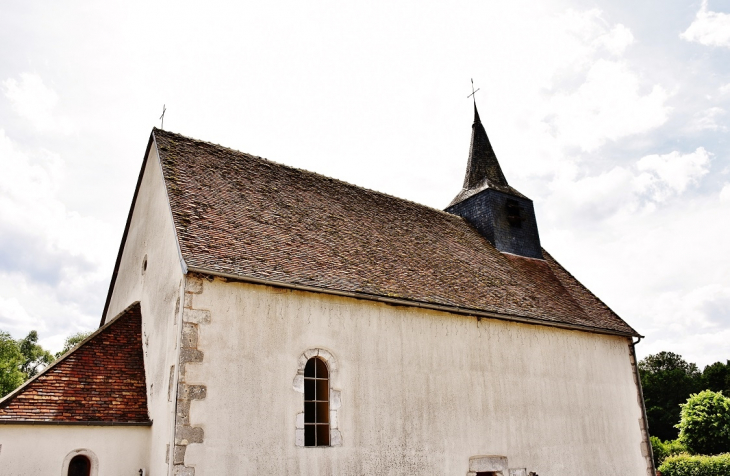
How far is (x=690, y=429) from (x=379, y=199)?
14318 mm

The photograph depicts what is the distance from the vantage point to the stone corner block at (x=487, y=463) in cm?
952

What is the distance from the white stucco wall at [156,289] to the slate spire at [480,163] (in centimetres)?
972

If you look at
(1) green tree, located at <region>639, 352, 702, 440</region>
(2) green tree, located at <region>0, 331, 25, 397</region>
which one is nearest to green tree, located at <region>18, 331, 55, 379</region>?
(2) green tree, located at <region>0, 331, 25, 397</region>

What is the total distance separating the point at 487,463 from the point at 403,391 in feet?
7.44

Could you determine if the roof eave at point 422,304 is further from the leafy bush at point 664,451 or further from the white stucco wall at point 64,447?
the leafy bush at point 664,451

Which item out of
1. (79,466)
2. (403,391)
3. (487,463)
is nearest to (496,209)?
(487,463)

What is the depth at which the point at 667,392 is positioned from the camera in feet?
145

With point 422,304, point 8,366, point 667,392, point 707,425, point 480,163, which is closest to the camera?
point 422,304

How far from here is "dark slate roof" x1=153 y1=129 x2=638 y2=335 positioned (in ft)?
28.1

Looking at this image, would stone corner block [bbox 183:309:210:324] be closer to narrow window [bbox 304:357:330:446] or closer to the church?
the church

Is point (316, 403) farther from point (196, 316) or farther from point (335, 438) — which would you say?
point (196, 316)

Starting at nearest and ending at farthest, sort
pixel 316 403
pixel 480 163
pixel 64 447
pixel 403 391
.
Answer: pixel 64 447
pixel 316 403
pixel 403 391
pixel 480 163

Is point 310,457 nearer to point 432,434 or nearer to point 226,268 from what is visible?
point 432,434

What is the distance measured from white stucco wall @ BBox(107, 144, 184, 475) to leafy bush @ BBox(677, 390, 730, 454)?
18376 millimetres
